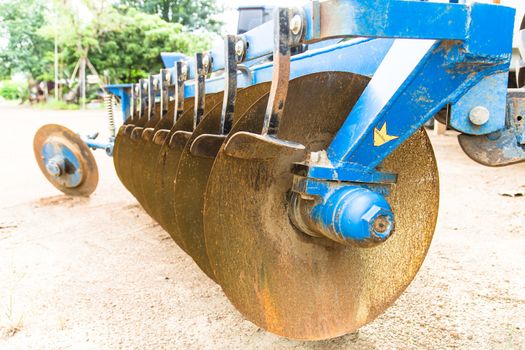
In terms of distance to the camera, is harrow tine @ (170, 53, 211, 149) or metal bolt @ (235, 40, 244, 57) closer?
metal bolt @ (235, 40, 244, 57)

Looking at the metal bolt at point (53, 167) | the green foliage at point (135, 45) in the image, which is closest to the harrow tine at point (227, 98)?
the metal bolt at point (53, 167)

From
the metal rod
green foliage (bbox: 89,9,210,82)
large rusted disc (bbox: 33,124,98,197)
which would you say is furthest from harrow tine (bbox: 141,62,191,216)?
green foliage (bbox: 89,9,210,82)

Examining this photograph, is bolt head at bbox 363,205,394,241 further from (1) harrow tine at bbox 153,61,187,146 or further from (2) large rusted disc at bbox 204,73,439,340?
(1) harrow tine at bbox 153,61,187,146

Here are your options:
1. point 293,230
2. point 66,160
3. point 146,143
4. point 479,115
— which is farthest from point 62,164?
point 479,115

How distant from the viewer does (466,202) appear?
158 inches

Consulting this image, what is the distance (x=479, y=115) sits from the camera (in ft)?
4.45

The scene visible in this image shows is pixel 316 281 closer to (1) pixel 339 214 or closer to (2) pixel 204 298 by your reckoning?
(1) pixel 339 214

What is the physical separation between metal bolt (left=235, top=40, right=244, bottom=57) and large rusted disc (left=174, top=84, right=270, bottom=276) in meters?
0.22

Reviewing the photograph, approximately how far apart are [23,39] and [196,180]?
27021 mm

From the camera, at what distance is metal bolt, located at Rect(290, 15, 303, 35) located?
3.86ft

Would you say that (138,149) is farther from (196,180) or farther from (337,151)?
(337,151)

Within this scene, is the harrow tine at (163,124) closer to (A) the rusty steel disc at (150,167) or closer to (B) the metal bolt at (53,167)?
(A) the rusty steel disc at (150,167)

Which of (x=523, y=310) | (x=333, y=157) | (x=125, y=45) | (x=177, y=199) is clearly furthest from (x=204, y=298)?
(x=125, y=45)

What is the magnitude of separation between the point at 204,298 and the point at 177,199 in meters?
0.63
